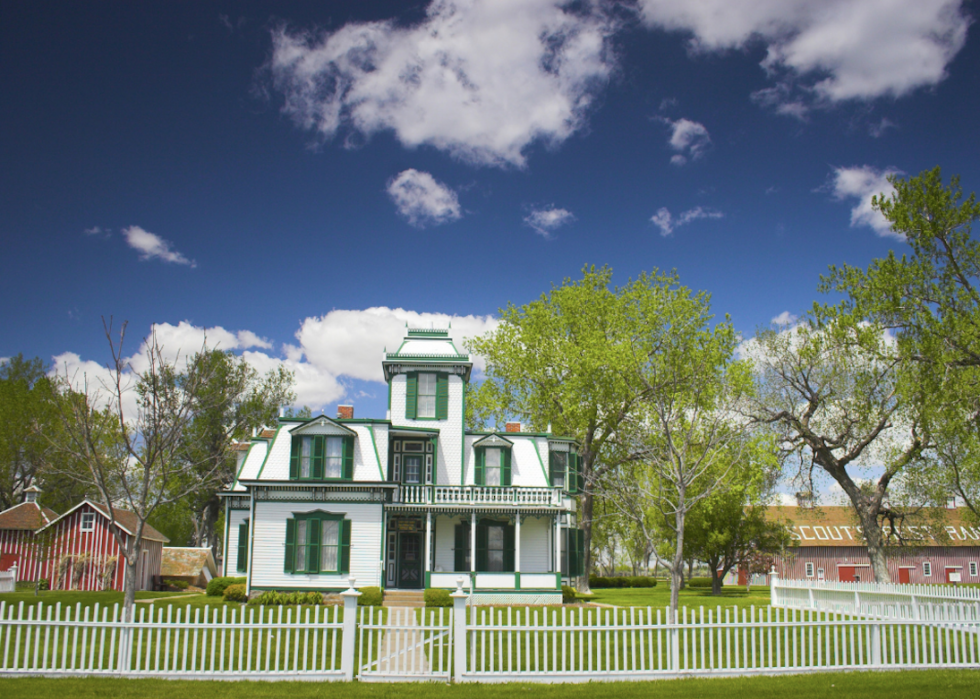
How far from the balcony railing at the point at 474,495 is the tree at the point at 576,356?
811cm

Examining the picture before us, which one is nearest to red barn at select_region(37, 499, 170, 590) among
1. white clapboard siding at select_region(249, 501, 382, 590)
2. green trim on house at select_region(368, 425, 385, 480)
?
white clapboard siding at select_region(249, 501, 382, 590)

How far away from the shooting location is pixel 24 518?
34312 millimetres

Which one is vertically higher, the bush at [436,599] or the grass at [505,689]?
the grass at [505,689]

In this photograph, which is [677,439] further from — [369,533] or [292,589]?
[292,589]

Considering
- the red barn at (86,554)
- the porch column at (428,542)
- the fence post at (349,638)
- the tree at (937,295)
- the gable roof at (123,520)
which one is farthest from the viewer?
the red barn at (86,554)

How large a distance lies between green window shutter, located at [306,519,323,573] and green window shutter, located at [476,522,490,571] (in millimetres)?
6453

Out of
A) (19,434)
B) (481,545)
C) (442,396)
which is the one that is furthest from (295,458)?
(19,434)

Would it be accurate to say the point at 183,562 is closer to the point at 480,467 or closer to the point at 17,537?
the point at 17,537

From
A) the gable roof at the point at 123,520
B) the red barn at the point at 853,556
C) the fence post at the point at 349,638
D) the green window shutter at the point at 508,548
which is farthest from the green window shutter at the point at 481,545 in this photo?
the red barn at the point at 853,556

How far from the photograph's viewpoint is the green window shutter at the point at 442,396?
98.6 feet

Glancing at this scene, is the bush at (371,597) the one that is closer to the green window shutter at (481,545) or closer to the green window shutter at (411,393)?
the green window shutter at (481,545)

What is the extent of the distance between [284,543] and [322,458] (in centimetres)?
322

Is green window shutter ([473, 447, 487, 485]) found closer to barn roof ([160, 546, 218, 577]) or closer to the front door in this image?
the front door

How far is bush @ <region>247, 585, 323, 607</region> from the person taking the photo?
24.2 metres
